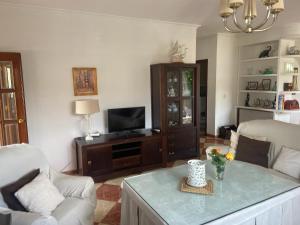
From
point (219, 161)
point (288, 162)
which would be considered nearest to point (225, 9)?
point (219, 161)

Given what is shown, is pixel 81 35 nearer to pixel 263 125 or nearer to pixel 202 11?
pixel 202 11

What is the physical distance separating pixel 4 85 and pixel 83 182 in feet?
6.14

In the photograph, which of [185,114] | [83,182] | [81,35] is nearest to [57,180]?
[83,182]

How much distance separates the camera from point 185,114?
4.26 metres

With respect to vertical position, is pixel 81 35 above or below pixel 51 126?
above

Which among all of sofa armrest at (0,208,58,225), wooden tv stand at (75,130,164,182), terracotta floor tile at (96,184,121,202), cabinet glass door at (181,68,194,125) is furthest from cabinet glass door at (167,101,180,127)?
sofa armrest at (0,208,58,225)

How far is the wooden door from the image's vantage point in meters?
3.03

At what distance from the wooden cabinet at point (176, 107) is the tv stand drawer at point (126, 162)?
1.75ft

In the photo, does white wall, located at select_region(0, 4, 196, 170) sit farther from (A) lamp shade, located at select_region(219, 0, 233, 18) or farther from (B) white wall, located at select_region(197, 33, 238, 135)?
(A) lamp shade, located at select_region(219, 0, 233, 18)

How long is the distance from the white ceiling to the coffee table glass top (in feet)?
7.96

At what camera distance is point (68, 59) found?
3.53m

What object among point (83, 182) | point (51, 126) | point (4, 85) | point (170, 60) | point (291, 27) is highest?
point (291, 27)

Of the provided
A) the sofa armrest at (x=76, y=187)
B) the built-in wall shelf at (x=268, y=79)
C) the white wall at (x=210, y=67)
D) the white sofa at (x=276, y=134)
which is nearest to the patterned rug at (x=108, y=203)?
the sofa armrest at (x=76, y=187)

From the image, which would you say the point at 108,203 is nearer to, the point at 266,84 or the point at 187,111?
the point at 187,111
